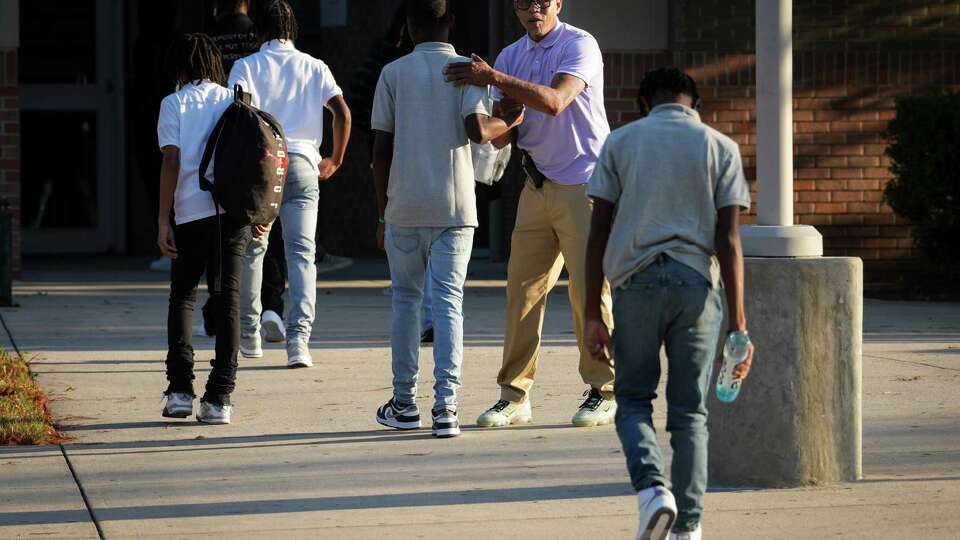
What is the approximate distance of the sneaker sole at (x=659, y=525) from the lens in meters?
4.51

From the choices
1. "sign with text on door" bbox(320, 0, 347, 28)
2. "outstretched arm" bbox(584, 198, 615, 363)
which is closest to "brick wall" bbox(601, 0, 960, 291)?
"sign with text on door" bbox(320, 0, 347, 28)

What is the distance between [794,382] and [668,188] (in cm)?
122

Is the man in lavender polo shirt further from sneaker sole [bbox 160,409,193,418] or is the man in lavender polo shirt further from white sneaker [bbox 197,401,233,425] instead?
sneaker sole [bbox 160,409,193,418]

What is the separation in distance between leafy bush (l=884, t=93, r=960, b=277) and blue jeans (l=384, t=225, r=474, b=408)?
6031 millimetres

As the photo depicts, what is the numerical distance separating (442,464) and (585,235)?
1.24m

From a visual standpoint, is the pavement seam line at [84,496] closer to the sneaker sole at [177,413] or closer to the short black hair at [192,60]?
the sneaker sole at [177,413]

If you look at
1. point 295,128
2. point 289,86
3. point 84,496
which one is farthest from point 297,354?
point 84,496

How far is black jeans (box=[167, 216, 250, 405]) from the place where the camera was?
6852mm

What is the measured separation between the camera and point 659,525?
14.9 ft

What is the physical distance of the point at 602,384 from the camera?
6.89m

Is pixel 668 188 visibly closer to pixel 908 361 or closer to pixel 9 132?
pixel 908 361

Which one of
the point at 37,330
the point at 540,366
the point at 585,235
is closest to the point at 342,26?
the point at 37,330

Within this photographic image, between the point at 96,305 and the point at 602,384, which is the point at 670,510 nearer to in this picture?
the point at 602,384

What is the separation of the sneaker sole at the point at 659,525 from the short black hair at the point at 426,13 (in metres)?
2.76
